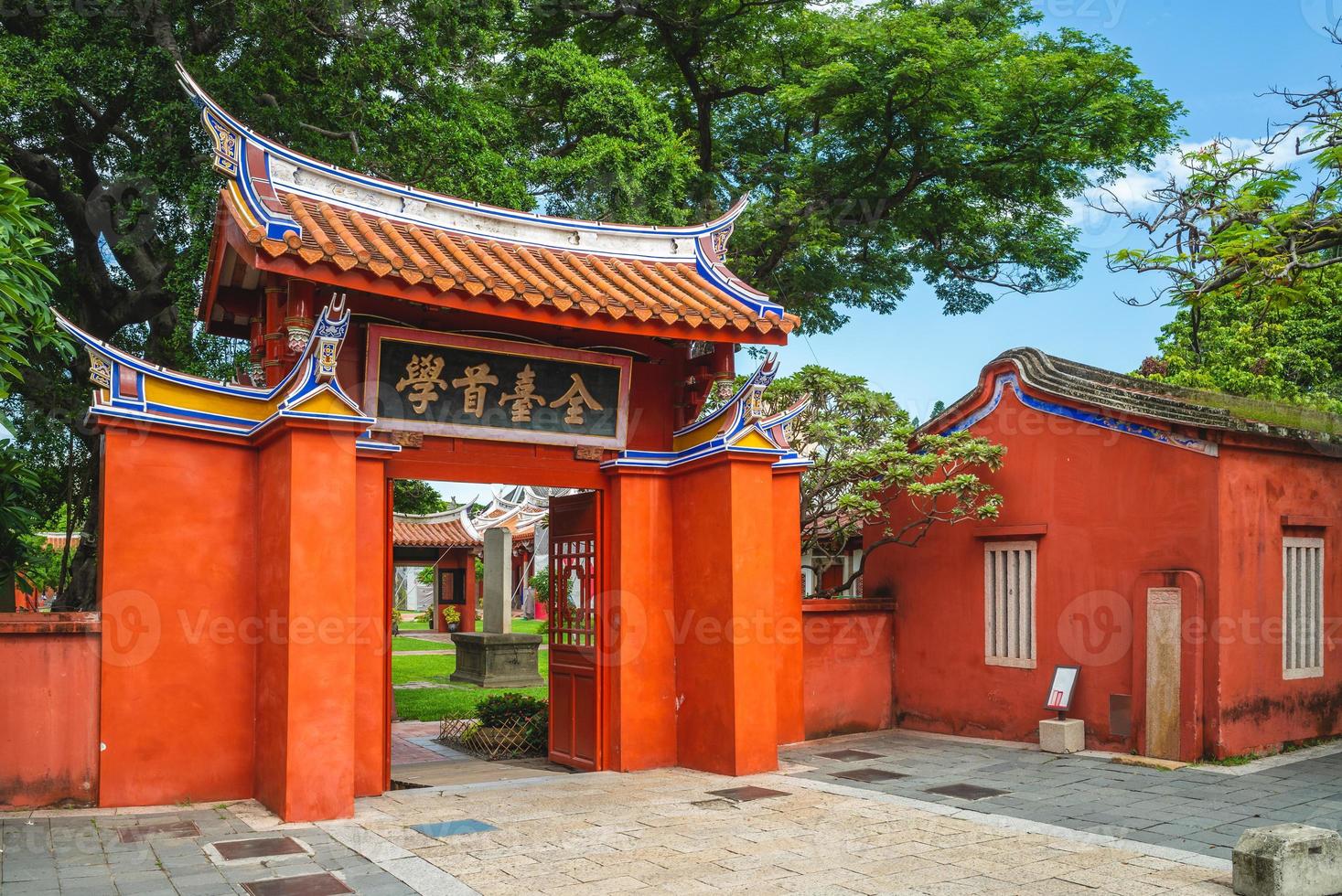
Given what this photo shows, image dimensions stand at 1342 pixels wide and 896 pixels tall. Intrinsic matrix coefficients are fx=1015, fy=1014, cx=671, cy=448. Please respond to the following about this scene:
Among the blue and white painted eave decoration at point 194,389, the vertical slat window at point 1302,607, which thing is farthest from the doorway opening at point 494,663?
the vertical slat window at point 1302,607

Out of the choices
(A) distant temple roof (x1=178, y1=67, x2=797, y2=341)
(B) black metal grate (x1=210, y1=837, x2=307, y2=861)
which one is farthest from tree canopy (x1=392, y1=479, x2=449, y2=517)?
(B) black metal grate (x1=210, y1=837, x2=307, y2=861)

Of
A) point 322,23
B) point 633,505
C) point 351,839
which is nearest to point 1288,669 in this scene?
point 633,505

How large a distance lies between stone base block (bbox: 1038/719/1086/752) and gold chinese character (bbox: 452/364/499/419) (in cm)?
579

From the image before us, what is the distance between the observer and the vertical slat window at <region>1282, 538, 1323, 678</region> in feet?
30.5

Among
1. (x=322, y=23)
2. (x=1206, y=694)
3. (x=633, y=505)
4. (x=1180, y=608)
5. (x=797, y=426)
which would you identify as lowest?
(x=1206, y=694)

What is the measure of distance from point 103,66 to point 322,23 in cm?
239

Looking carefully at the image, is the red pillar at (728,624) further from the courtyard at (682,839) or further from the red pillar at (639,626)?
the courtyard at (682,839)

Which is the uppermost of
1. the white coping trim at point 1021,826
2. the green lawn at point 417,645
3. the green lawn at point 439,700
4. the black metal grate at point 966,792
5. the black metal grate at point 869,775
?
the white coping trim at point 1021,826

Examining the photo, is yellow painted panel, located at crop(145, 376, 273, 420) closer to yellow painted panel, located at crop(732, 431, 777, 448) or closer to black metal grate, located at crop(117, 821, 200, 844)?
black metal grate, located at crop(117, 821, 200, 844)

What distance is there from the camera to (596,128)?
47.8 ft

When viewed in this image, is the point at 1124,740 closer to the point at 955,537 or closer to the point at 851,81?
the point at 955,537

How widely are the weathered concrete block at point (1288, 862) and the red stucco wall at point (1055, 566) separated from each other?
379 centimetres

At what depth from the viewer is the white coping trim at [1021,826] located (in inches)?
225

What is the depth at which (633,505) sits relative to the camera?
8.80m
